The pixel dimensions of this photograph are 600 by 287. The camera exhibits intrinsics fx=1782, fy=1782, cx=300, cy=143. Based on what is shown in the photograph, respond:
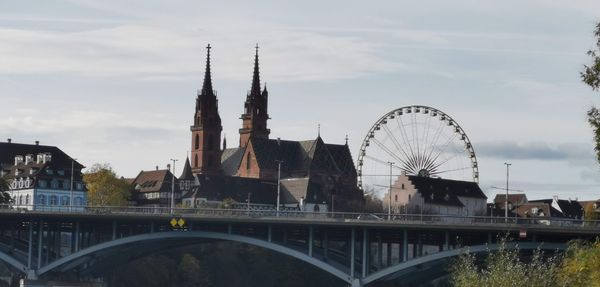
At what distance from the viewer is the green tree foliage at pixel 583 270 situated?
8450 cm

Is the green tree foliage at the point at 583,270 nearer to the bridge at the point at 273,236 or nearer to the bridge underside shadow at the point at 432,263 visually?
the bridge underside shadow at the point at 432,263

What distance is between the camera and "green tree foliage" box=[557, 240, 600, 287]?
277 feet

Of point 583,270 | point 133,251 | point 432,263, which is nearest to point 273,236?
point 432,263

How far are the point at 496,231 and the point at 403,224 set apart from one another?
24.7 ft

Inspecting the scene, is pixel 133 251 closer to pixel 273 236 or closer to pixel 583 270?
pixel 273 236

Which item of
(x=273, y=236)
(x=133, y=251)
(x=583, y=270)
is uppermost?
(x=273, y=236)

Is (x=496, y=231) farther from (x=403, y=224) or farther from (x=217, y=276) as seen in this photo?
(x=217, y=276)

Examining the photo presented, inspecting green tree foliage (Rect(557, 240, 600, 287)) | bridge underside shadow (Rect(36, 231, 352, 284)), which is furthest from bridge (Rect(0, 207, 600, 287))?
green tree foliage (Rect(557, 240, 600, 287))

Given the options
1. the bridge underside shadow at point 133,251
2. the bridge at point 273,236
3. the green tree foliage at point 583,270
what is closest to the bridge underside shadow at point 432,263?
the bridge at point 273,236

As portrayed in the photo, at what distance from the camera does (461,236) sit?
444ft

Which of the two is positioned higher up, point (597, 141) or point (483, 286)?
point (597, 141)

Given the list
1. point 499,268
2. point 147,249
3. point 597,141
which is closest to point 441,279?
point 147,249

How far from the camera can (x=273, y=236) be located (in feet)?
477

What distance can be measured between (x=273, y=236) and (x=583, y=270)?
60019mm
